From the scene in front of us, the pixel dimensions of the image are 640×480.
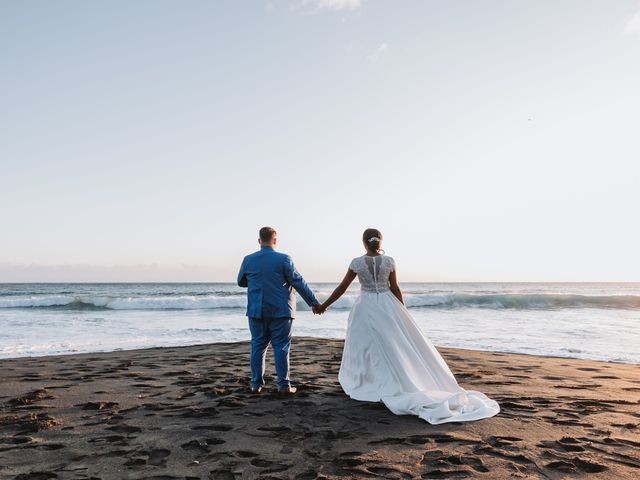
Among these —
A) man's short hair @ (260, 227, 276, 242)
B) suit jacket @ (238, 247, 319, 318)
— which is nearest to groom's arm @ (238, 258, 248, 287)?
suit jacket @ (238, 247, 319, 318)

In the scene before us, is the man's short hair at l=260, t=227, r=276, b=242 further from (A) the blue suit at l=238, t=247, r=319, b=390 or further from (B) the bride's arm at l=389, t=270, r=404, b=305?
(B) the bride's arm at l=389, t=270, r=404, b=305

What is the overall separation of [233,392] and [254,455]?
94.4 inches

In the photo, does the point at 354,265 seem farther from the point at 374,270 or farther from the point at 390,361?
the point at 390,361

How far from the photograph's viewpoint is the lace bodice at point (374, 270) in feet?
18.8

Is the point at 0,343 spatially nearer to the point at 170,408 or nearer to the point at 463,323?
the point at 170,408

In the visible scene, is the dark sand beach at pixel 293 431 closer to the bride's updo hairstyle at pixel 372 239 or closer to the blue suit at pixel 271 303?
the blue suit at pixel 271 303

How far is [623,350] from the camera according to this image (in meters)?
11.0

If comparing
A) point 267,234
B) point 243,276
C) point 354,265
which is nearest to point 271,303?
point 243,276

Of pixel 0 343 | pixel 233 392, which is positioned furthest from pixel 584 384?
pixel 0 343

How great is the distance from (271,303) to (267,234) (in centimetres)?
87

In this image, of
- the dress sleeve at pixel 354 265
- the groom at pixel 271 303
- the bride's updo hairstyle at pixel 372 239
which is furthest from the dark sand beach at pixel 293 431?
the bride's updo hairstyle at pixel 372 239

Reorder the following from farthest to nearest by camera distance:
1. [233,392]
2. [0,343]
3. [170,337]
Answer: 1. [170,337]
2. [0,343]
3. [233,392]

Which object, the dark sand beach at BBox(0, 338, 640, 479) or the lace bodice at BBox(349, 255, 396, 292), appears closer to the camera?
the dark sand beach at BBox(0, 338, 640, 479)

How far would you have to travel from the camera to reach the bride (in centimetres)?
487
